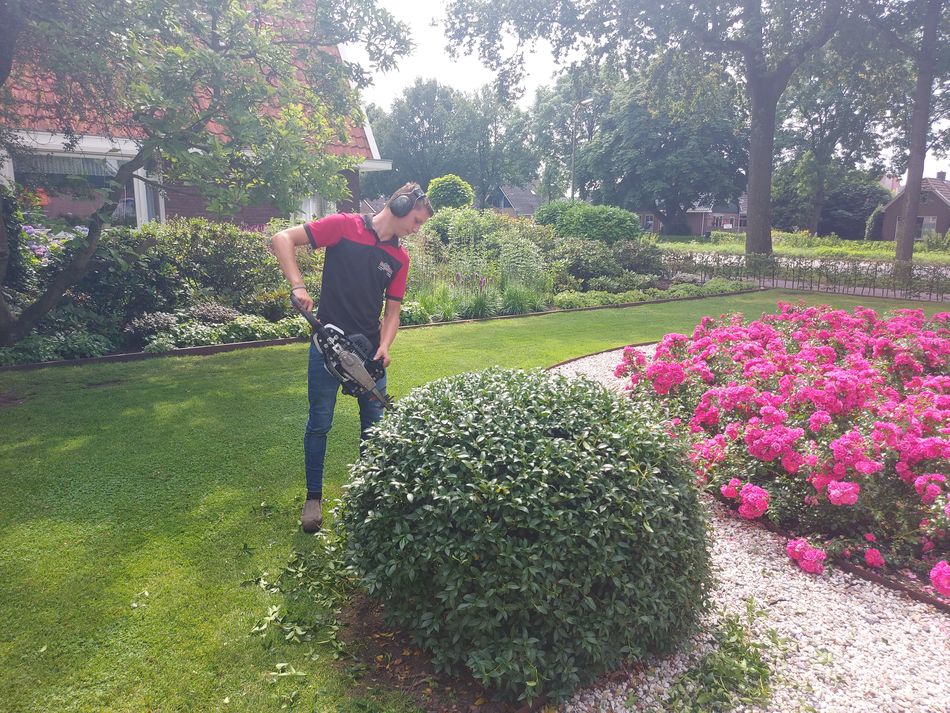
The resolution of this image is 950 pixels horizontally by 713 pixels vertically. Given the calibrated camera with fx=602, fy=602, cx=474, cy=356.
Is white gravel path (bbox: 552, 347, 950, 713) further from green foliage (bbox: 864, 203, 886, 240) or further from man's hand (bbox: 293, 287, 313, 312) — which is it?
green foliage (bbox: 864, 203, 886, 240)

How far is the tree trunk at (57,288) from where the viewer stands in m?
6.79

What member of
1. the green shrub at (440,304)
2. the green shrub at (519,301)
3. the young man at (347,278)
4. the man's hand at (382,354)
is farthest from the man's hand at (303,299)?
the green shrub at (519,301)

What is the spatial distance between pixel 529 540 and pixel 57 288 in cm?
703

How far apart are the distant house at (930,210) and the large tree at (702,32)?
110 ft

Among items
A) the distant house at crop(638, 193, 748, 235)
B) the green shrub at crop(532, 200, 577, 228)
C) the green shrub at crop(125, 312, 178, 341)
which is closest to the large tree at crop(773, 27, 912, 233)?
the distant house at crop(638, 193, 748, 235)

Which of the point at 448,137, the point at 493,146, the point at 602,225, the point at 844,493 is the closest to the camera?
the point at 844,493

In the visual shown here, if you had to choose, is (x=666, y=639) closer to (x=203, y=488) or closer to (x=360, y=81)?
(x=203, y=488)

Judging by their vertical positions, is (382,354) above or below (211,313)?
above

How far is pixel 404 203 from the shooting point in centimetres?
353

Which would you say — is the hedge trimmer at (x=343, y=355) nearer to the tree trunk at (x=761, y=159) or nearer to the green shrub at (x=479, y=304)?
the green shrub at (x=479, y=304)

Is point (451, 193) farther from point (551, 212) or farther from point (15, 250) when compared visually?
point (15, 250)

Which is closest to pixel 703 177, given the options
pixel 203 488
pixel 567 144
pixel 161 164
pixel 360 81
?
pixel 567 144

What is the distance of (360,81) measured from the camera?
9.41 metres

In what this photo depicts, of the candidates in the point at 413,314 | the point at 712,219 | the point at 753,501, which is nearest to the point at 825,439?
the point at 753,501
